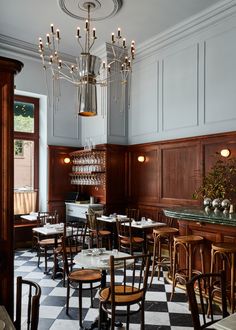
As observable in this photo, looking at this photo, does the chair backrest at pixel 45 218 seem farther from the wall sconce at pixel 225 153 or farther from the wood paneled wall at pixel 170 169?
the wall sconce at pixel 225 153

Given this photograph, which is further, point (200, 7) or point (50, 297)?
point (200, 7)

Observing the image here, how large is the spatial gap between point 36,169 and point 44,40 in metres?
3.36

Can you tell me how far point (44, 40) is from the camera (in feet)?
25.1

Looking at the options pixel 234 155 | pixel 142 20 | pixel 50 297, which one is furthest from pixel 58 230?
pixel 142 20

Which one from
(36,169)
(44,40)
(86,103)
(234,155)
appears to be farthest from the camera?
(36,169)

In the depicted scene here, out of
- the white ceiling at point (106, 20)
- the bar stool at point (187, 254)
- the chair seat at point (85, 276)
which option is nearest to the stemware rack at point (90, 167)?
the white ceiling at point (106, 20)

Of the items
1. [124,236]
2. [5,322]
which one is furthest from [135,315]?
[5,322]

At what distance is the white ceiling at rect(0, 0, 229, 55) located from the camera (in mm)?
5996

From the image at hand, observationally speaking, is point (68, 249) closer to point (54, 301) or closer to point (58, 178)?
point (54, 301)

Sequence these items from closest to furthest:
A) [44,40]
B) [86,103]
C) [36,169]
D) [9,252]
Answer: [9,252], [86,103], [44,40], [36,169]

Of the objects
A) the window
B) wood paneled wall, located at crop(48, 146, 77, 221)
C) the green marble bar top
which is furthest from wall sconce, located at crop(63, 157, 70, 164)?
the green marble bar top

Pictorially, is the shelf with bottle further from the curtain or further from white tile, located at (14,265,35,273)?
white tile, located at (14,265,35,273)

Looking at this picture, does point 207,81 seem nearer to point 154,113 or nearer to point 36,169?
point 154,113

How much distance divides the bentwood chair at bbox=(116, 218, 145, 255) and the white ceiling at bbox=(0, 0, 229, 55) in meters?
4.22
